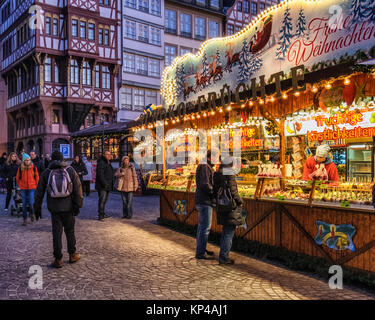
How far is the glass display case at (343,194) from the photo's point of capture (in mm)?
5816

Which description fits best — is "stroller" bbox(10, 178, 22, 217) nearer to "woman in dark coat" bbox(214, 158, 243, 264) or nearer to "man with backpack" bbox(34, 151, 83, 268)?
"man with backpack" bbox(34, 151, 83, 268)

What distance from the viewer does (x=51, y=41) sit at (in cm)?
2944

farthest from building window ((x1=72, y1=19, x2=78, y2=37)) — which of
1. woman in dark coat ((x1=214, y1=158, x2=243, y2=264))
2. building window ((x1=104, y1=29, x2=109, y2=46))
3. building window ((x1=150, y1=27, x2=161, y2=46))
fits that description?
woman in dark coat ((x1=214, y1=158, x2=243, y2=264))

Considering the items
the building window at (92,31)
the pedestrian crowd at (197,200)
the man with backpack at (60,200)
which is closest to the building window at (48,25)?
the building window at (92,31)

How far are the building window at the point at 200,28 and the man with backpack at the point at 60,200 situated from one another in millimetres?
31477

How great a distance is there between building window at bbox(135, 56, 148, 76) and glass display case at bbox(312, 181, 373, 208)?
94.2 ft

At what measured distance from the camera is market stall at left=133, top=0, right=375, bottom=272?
19.4 feet

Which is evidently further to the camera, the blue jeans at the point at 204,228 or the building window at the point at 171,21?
the building window at the point at 171,21

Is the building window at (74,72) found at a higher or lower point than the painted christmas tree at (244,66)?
higher

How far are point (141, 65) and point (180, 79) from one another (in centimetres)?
2242

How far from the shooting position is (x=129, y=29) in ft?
107

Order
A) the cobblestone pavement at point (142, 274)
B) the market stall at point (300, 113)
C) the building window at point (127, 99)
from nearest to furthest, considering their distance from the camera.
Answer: the cobblestone pavement at point (142, 274) → the market stall at point (300, 113) → the building window at point (127, 99)

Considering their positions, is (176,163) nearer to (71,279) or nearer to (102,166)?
(102,166)

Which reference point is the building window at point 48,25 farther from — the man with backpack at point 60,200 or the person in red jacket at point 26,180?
the man with backpack at point 60,200
